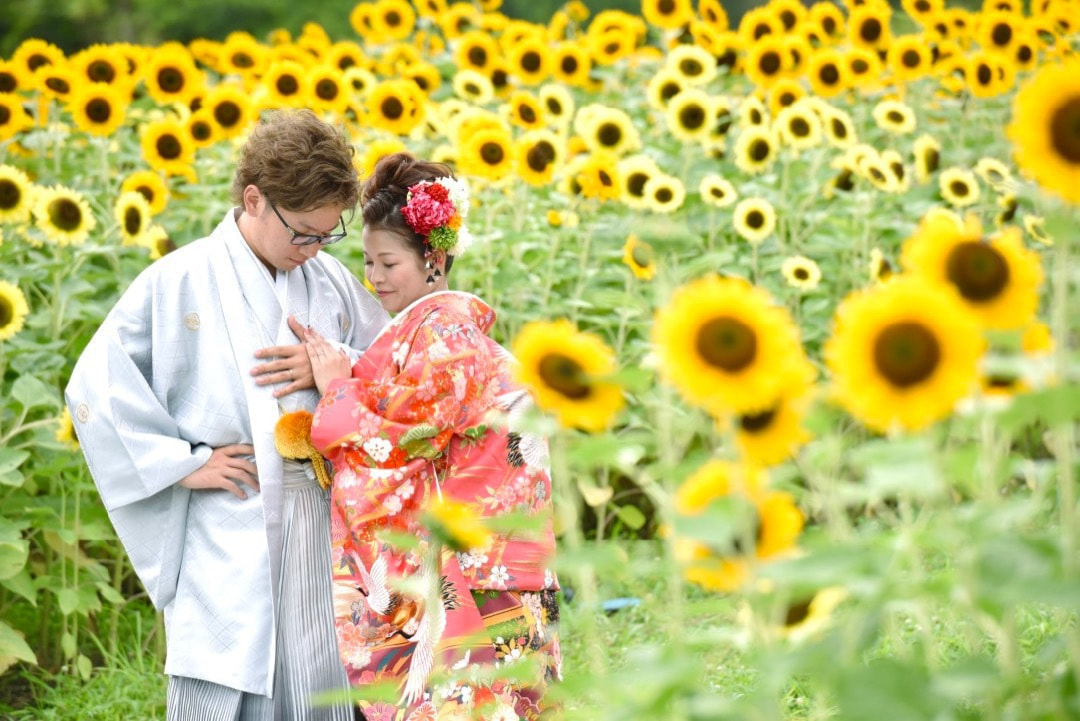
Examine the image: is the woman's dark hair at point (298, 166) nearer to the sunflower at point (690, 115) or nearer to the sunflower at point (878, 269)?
the sunflower at point (878, 269)

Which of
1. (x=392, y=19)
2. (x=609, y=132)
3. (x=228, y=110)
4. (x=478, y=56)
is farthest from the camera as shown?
(x=392, y=19)

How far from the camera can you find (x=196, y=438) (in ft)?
9.93

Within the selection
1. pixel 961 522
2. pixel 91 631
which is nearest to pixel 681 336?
pixel 961 522

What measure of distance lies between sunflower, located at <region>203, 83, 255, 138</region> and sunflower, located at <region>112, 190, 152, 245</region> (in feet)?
2.21

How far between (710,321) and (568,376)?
0.76 feet

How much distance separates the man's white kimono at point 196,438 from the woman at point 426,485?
0.53 ft

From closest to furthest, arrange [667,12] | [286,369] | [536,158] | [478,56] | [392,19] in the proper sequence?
→ [286,369] → [536,158] → [478,56] → [667,12] → [392,19]

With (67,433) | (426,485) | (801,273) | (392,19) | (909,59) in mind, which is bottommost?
(67,433)

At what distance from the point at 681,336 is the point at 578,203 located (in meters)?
3.76

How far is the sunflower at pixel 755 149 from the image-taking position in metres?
5.38

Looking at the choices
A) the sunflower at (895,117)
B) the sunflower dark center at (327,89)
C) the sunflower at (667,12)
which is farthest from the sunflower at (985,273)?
the sunflower at (667,12)

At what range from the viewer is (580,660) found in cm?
411

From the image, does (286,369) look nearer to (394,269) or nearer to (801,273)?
(394,269)

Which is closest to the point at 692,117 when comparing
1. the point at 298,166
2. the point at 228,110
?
the point at 228,110
